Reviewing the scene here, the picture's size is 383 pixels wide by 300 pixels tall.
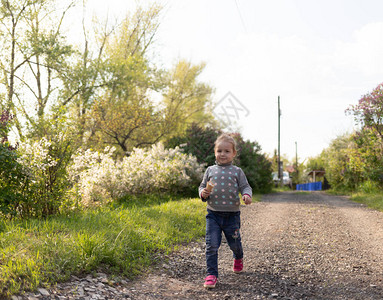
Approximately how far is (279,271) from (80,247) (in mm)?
2529

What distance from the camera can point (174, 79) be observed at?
2780cm

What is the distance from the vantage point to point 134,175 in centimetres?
1124

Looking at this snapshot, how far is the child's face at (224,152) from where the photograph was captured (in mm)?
4270

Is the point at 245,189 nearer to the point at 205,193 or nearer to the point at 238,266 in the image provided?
the point at 205,193

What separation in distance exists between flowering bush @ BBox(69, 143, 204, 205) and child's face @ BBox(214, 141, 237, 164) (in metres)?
5.19

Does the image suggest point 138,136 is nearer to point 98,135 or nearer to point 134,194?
point 98,135

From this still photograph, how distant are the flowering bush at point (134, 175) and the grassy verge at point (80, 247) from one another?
3.41 m

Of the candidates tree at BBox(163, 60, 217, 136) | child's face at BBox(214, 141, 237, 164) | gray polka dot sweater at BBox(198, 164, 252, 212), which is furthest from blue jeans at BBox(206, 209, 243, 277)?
tree at BBox(163, 60, 217, 136)

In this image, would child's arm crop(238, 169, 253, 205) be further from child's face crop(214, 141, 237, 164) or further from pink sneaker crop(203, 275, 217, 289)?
pink sneaker crop(203, 275, 217, 289)

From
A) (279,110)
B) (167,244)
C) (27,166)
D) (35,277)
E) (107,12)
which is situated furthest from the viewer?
(279,110)

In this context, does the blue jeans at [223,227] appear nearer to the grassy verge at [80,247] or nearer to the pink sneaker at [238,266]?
the pink sneaker at [238,266]

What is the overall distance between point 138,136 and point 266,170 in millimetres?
8444

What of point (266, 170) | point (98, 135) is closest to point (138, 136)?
point (98, 135)

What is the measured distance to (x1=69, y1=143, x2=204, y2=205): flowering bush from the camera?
965 centimetres
